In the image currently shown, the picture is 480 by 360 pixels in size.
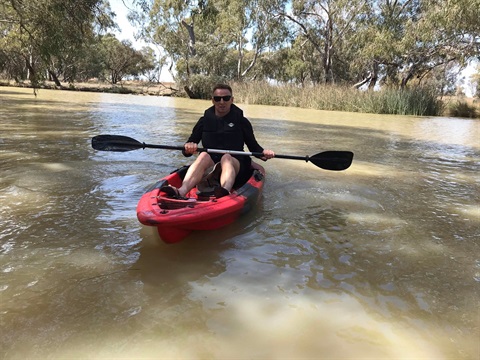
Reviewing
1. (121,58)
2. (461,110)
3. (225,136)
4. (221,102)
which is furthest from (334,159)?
(121,58)

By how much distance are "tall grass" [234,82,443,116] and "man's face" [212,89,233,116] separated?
14605mm

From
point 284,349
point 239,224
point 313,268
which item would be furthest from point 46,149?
point 284,349

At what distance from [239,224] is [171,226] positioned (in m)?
0.81

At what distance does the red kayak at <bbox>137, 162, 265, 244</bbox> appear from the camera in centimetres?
262

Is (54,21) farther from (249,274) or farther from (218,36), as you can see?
(218,36)

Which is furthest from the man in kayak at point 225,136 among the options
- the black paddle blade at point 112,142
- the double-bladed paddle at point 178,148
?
the black paddle blade at point 112,142

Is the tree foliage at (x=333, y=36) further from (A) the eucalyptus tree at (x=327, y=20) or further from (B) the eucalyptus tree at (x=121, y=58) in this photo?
(B) the eucalyptus tree at (x=121, y=58)

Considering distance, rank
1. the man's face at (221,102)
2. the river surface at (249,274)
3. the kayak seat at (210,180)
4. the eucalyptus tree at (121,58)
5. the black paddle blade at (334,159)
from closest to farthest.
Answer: the river surface at (249,274) < the kayak seat at (210,180) < the man's face at (221,102) < the black paddle blade at (334,159) < the eucalyptus tree at (121,58)

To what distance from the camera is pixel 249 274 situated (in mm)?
2494

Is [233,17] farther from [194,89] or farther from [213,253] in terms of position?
[213,253]

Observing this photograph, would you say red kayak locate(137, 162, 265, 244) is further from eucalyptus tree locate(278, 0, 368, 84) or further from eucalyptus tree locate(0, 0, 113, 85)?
eucalyptus tree locate(278, 0, 368, 84)

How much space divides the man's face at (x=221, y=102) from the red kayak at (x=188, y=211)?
86cm

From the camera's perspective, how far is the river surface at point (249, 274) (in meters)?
1.86

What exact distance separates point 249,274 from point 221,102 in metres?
1.85
